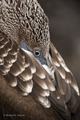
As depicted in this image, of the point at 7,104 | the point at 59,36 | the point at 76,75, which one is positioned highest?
the point at 7,104

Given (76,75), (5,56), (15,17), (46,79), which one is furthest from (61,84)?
(76,75)

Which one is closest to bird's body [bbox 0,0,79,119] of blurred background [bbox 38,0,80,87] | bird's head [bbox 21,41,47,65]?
bird's head [bbox 21,41,47,65]

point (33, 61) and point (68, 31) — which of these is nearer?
point (33, 61)

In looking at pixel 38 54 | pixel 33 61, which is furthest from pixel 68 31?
pixel 33 61

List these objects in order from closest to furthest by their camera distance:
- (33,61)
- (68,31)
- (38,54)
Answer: (33,61), (38,54), (68,31)

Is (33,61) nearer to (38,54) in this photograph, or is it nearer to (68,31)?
(38,54)

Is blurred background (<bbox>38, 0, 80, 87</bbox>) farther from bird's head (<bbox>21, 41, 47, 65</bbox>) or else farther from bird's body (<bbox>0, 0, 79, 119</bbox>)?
bird's head (<bbox>21, 41, 47, 65</bbox>)

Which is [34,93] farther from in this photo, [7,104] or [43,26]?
[43,26]
